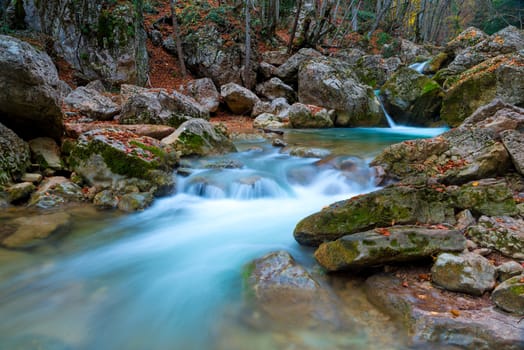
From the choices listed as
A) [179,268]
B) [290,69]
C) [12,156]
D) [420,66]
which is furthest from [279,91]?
[179,268]

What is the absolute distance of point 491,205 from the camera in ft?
12.8

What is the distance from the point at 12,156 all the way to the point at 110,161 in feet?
4.96

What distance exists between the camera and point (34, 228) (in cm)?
444

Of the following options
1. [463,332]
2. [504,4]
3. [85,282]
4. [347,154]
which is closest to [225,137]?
[347,154]

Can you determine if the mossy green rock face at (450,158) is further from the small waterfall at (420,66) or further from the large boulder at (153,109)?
the small waterfall at (420,66)

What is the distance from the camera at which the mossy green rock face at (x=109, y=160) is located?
5816 mm

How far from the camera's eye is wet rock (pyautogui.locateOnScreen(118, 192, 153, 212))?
5434 mm

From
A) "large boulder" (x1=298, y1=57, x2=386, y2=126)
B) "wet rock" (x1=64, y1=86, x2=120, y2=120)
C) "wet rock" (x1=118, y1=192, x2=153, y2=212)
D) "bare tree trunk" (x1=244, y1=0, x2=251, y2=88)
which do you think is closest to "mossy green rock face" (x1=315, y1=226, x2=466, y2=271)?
"wet rock" (x1=118, y1=192, x2=153, y2=212)

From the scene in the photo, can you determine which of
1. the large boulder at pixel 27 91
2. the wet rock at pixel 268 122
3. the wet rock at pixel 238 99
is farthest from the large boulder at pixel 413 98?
the large boulder at pixel 27 91

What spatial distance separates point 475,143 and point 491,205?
5.96ft

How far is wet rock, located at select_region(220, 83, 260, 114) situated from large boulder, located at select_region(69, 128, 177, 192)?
814 centimetres

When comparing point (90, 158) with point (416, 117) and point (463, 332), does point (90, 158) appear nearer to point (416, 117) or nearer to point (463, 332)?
point (463, 332)

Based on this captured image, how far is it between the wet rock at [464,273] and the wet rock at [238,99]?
462 inches

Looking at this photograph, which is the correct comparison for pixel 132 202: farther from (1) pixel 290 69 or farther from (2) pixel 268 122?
(1) pixel 290 69
